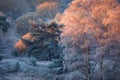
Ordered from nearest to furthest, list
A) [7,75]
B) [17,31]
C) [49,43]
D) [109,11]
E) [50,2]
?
[109,11]
[7,75]
[49,43]
[17,31]
[50,2]

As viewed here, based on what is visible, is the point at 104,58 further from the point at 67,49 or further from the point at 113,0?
the point at 113,0

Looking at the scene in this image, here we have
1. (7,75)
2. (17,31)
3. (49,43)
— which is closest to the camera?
(7,75)

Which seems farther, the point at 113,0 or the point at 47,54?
the point at 47,54

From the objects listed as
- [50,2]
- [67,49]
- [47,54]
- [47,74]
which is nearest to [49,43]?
[47,54]

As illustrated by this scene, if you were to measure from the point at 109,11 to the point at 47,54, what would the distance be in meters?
13.2

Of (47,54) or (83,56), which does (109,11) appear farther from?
(47,54)

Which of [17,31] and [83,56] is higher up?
[17,31]

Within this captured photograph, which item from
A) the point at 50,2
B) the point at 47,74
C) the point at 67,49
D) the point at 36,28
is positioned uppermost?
the point at 50,2

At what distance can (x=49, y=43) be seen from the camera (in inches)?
1422

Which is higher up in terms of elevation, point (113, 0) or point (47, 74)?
point (113, 0)

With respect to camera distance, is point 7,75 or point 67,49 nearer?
point 67,49

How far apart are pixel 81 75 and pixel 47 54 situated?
1130 cm

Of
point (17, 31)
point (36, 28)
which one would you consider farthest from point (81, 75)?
point (17, 31)

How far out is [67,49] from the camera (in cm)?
2652
